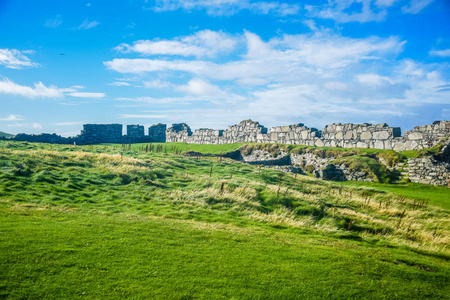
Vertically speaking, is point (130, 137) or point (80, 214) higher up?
point (130, 137)

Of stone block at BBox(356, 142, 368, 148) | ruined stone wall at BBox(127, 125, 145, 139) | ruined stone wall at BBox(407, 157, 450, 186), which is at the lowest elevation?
ruined stone wall at BBox(407, 157, 450, 186)

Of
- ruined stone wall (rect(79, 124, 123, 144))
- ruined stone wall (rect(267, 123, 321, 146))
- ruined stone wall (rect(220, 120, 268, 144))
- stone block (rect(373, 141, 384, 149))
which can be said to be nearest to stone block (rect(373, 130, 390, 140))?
stone block (rect(373, 141, 384, 149))

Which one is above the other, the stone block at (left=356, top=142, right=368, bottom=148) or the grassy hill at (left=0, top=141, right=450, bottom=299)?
the stone block at (left=356, top=142, right=368, bottom=148)

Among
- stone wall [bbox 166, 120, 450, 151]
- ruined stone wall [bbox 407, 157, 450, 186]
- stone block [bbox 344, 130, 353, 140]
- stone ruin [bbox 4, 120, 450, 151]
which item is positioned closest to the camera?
ruined stone wall [bbox 407, 157, 450, 186]

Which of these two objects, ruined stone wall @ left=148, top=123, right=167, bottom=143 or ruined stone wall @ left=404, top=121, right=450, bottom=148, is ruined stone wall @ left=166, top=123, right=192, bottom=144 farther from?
ruined stone wall @ left=404, top=121, right=450, bottom=148

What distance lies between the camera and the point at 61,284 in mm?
7418

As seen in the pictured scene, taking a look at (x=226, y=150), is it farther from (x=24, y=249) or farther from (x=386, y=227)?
(x=24, y=249)

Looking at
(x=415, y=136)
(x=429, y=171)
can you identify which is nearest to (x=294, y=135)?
(x=415, y=136)

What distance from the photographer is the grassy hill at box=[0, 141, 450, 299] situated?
319 inches

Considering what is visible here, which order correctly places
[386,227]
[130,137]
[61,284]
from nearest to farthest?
[61,284]
[386,227]
[130,137]

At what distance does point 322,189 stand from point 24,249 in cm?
2393

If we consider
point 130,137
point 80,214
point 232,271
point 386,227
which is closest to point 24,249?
point 80,214

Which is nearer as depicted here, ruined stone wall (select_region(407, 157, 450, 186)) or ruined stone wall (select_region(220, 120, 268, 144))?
ruined stone wall (select_region(407, 157, 450, 186))

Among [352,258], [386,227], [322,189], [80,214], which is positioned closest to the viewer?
[352,258]
